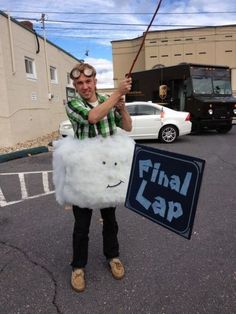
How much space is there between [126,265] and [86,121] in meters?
1.50

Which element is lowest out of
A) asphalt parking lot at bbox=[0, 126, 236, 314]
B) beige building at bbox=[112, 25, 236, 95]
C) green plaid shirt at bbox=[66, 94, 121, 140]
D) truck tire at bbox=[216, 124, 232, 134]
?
truck tire at bbox=[216, 124, 232, 134]

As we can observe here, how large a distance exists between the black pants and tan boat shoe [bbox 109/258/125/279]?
50mm

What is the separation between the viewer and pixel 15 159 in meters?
9.89

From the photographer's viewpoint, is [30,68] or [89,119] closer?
[89,119]

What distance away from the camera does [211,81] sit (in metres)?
14.6

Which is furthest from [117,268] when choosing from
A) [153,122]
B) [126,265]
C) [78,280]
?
[153,122]

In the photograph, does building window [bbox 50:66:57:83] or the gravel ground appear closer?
the gravel ground

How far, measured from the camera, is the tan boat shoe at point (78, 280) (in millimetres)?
3019

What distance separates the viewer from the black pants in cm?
300

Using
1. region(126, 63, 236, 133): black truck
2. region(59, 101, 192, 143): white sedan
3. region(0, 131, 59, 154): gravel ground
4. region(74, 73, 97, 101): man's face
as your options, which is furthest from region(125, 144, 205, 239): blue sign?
region(126, 63, 236, 133): black truck

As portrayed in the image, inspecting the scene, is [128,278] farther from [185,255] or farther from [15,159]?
[15,159]

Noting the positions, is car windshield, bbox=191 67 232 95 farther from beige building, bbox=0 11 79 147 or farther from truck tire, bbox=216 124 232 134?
beige building, bbox=0 11 79 147

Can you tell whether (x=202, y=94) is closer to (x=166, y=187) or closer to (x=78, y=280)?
(x=78, y=280)

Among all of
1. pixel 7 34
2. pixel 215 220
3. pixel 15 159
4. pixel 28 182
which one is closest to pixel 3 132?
pixel 15 159
